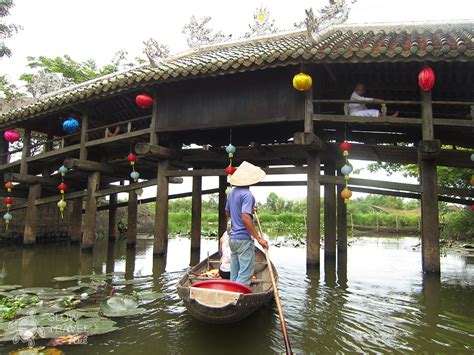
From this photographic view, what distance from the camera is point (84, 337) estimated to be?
3637 millimetres

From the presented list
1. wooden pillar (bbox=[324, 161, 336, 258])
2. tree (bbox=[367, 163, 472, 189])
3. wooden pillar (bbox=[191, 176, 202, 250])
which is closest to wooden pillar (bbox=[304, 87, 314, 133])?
wooden pillar (bbox=[324, 161, 336, 258])

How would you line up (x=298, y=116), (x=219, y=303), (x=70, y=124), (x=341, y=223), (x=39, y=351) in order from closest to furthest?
(x=39, y=351), (x=219, y=303), (x=298, y=116), (x=70, y=124), (x=341, y=223)

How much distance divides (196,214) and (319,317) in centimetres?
699

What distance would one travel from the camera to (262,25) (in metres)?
12.6

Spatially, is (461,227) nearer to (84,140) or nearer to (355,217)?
(355,217)

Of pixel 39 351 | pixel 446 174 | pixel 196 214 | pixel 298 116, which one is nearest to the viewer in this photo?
pixel 39 351

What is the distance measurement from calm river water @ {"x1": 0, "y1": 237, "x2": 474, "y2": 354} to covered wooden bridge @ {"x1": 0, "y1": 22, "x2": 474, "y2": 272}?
0.91 m

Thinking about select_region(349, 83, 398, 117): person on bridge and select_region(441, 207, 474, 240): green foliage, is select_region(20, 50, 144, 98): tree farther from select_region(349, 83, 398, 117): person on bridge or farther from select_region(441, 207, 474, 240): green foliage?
select_region(441, 207, 474, 240): green foliage

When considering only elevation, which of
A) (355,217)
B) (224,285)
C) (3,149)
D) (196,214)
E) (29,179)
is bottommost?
(224,285)

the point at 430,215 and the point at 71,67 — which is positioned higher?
the point at 71,67

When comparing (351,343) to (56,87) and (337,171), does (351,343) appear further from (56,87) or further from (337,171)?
(56,87)

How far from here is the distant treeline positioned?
1802cm

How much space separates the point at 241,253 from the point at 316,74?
486 cm

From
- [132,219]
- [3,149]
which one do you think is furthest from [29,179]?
[132,219]
